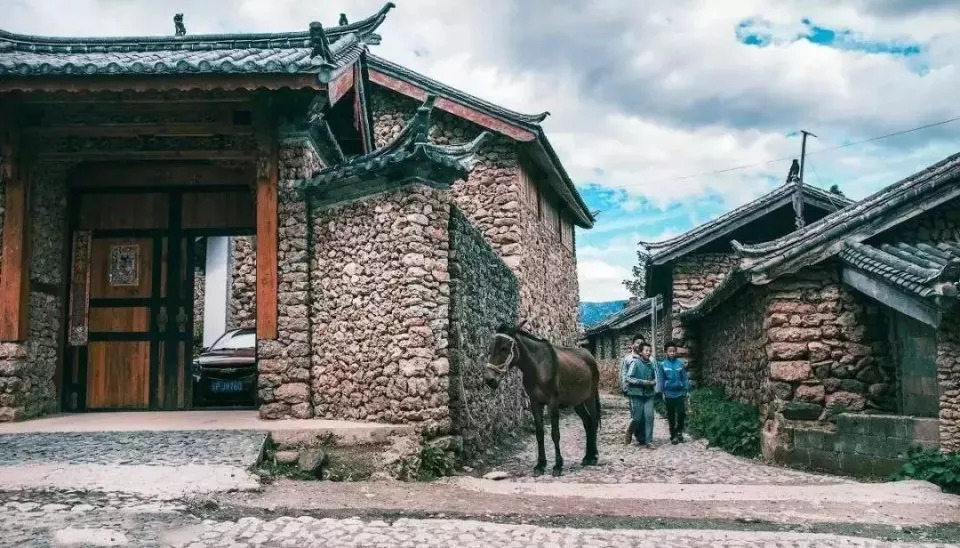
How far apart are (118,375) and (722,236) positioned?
11736mm

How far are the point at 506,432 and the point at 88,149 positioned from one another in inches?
277

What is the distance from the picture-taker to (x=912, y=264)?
8438mm

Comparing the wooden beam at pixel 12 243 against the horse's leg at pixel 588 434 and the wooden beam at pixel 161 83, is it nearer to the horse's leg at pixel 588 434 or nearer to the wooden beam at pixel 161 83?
the wooden beam at pixel 161 83

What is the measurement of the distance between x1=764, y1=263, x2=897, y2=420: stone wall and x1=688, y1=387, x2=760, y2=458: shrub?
3.94ft

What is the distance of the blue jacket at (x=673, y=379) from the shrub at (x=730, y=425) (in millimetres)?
617

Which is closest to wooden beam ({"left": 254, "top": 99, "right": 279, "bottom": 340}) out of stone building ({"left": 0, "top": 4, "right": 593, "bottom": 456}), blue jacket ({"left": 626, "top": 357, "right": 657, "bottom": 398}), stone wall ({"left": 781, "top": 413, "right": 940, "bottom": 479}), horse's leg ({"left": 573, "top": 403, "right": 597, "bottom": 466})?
stone building ({"left": 0, "top": 4, "right": 593, "bottom": 456})

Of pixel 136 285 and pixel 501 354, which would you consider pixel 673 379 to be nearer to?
pixel 501 354

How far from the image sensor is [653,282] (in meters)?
19.1

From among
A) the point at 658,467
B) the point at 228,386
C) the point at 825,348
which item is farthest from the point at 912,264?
the point at 228,386

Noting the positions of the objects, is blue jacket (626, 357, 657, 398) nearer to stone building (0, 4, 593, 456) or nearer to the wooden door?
stone building (0, 4, 593, 456)

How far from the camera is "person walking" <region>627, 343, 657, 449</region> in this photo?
11469 millimetres

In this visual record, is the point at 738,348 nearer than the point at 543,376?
No

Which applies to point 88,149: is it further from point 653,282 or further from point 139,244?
point 653,282

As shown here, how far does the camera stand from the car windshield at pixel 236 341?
39.7ft
